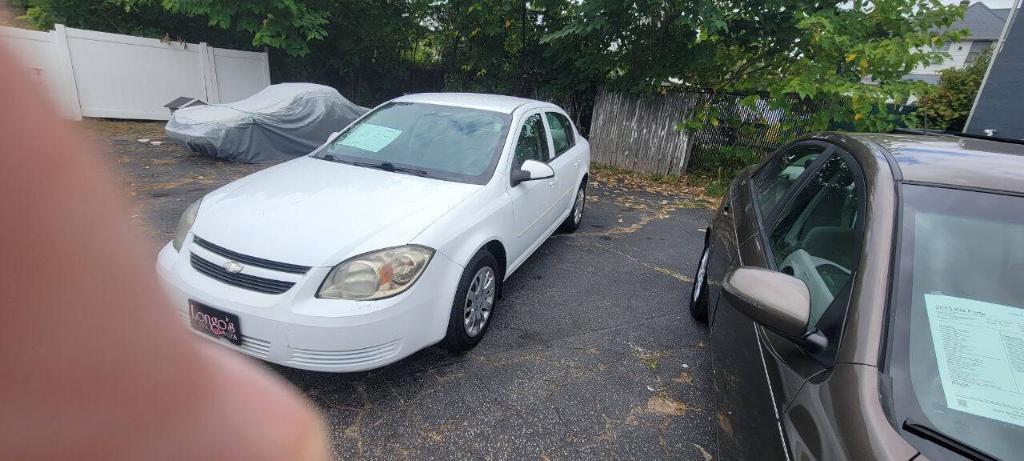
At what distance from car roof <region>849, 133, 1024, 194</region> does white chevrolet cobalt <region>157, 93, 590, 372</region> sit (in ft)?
6.89

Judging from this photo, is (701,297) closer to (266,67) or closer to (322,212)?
(322,212)

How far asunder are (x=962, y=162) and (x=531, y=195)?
2514mm

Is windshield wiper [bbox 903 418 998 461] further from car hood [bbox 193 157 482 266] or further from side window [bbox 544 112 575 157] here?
side window [bbox 544 112 575 157]

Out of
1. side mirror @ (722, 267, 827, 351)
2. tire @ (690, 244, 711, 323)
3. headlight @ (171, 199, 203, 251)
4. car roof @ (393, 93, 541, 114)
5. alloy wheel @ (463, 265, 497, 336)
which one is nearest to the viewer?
side mirror @ (722, 267, 827, 351)

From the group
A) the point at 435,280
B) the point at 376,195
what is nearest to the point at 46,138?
the point at 435,280

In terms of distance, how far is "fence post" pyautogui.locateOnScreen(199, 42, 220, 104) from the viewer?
463 inches

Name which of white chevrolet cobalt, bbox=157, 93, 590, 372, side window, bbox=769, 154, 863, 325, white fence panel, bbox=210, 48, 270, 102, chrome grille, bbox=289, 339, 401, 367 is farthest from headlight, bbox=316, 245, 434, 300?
white fence panel, bbox=210, 48, 270, 102

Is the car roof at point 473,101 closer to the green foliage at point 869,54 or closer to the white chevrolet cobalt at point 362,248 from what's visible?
the white chevrolet cobalt at point 362,248

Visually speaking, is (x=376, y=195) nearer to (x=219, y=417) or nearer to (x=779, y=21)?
(x=219, y=417)

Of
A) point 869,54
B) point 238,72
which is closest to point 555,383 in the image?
point 869,54

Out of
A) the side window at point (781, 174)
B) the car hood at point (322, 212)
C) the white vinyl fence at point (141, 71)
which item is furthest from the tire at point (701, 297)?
the white vinyl fence at point (141, 71)

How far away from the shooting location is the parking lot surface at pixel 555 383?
95.7 inches

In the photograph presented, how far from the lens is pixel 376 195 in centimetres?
299

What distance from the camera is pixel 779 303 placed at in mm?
1572
